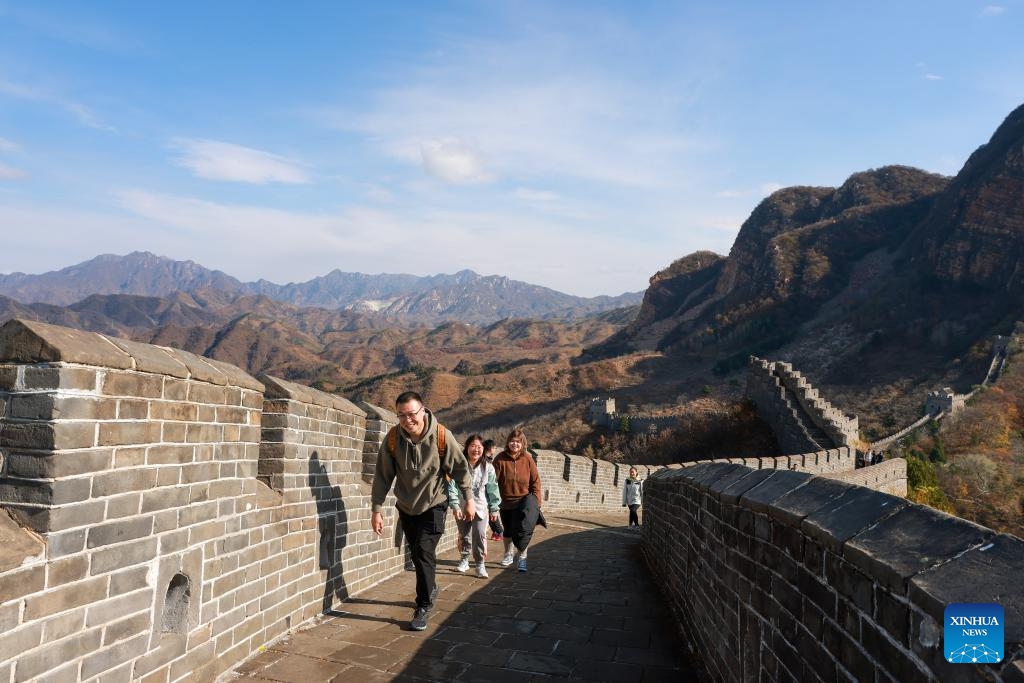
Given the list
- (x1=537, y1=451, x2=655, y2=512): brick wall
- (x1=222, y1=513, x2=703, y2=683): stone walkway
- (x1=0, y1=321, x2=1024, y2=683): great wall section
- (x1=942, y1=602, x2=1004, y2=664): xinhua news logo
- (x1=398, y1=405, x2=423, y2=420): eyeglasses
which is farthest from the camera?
(x1=537, y1=451, x2=655, y2=512): brick wall

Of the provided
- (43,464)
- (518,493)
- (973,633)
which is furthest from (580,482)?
(973,633)

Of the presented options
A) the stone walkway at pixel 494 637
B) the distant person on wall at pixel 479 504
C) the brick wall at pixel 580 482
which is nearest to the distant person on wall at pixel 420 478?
the stone walkway at pixel 494 637

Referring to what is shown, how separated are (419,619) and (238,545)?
1.44 m

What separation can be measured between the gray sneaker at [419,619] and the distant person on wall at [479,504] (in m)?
1.99

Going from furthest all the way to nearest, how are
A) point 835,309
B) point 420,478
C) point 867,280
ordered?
point 867,280, point 835,309, point 420,478

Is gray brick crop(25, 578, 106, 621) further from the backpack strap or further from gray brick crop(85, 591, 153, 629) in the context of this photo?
the backpack strap

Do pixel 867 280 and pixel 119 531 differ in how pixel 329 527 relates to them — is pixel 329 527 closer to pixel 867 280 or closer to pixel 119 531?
pixel 119 531

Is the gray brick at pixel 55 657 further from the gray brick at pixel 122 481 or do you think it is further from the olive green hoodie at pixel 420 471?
the olive green hoodie at pixel 420 471

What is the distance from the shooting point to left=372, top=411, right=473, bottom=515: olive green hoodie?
5227mm

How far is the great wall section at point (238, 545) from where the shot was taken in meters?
1.93

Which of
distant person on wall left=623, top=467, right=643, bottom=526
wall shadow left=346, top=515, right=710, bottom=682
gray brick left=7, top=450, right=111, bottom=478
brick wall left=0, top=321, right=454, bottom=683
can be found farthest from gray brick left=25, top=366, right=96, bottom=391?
distant person on wall left=623, top=467, right=643, bottom=526

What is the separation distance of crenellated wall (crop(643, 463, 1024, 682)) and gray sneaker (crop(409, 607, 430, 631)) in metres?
1.86

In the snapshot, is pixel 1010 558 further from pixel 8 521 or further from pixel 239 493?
pixel 239 493

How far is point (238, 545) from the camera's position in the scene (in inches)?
162
